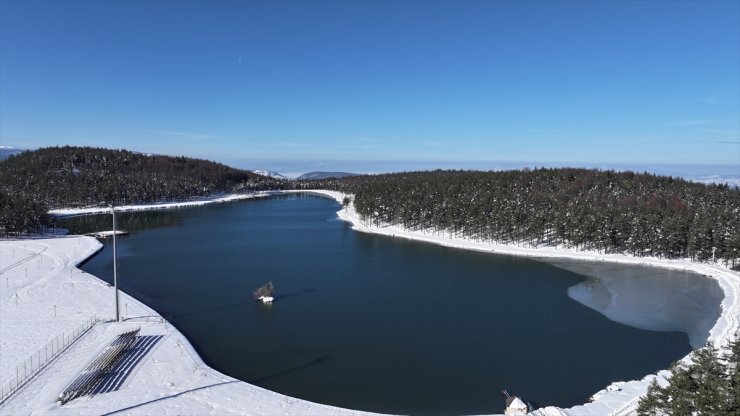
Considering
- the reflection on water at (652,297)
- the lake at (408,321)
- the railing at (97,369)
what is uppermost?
the railing at (97,369)

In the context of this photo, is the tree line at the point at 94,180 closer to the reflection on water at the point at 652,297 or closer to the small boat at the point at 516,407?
the small boat at the point at 516,407

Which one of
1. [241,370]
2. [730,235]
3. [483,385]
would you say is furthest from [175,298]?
[730,235]

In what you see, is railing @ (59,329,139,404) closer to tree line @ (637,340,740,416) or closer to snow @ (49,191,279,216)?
tree line @ (637,340,740,416)

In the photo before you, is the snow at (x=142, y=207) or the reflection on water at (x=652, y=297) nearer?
the reflection on water at (x=652, y=297)

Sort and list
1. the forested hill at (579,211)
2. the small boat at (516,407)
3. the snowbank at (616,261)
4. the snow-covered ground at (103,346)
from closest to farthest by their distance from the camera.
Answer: the snow-covered ground at (103,346) < the small boat at (516,407) < the snowbank at (616,261) < the forested hill at (579,211)

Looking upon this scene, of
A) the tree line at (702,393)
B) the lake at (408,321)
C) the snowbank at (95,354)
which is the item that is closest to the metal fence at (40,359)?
the snowbank at (95,354)

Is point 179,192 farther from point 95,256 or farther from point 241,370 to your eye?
point 241,370

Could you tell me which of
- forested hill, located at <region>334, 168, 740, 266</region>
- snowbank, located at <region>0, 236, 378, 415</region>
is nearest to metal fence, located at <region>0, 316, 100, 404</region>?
snowbank, located at <region>0, 236, 378, 415</region>
